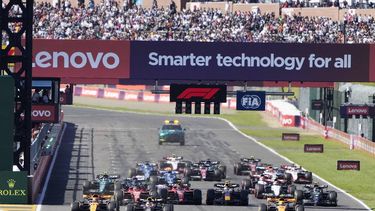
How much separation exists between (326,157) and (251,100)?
21865 mm

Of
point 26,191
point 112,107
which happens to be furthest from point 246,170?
point 112,107

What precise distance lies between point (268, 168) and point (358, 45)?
29.2ft

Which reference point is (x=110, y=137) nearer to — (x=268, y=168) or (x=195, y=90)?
(x=268, y=168)

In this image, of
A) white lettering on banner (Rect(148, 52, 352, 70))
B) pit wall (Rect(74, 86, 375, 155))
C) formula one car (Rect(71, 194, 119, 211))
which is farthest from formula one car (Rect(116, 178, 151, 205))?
pit wall (Rect(74, 86, 375, 155))

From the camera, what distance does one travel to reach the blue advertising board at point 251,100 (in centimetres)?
5053

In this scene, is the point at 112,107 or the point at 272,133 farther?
the point at 112,107

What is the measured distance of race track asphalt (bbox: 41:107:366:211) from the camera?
5247cm

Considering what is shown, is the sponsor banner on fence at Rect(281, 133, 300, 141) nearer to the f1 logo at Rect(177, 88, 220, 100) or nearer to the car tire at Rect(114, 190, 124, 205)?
the f1 logo at Rect(177, 88, 220, 100)

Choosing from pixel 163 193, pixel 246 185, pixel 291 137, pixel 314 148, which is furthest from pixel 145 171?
pixel 291 137

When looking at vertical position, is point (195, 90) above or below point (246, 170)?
above

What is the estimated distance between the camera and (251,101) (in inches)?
2003

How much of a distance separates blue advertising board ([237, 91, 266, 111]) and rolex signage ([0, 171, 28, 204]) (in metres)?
9.68

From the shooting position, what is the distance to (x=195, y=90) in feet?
161

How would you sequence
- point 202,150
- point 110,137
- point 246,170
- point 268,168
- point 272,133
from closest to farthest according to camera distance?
point 268,168, point 246,170, point 202,150, point 110,137, point 272,133
